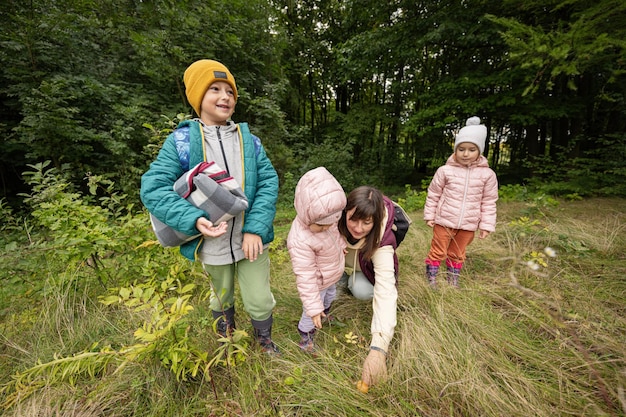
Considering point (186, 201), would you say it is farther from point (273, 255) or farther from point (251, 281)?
point (273, 255)

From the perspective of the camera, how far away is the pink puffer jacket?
7.64 ft

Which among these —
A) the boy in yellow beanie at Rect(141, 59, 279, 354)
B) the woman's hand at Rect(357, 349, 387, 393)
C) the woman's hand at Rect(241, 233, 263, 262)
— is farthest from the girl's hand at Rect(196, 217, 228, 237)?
the woman's hand at Rect(357, 349, 387, 393)

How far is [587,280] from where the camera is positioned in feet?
7.33

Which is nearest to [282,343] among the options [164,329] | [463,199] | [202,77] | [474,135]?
[164,329]

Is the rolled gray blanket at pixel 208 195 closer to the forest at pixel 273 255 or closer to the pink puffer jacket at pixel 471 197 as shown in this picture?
the forest at pixel 273 255

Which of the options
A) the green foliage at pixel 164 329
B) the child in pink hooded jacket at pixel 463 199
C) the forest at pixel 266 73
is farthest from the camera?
the forest at pixel 266 73

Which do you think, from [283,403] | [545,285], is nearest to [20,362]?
[283,403]

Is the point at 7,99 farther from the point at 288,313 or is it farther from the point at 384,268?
the point at 384,268

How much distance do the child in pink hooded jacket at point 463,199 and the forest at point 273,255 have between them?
0.29 metres

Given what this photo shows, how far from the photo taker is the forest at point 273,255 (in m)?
1.29

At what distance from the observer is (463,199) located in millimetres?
2354

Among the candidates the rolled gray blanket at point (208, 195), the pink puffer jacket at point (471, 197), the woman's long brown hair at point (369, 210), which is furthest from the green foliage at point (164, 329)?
the pink puffer jacket at point (471, 197)

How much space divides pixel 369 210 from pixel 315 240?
1.27ft

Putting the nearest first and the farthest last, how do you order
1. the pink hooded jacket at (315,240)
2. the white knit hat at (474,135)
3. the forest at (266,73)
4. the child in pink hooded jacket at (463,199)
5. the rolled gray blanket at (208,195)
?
the rolled gray blanket at (208,195), the pink hooded jacket at (315,240), the white knit hat at (474,135), the child in pink hooded jacket at (463,199), the forest at (266,73)
